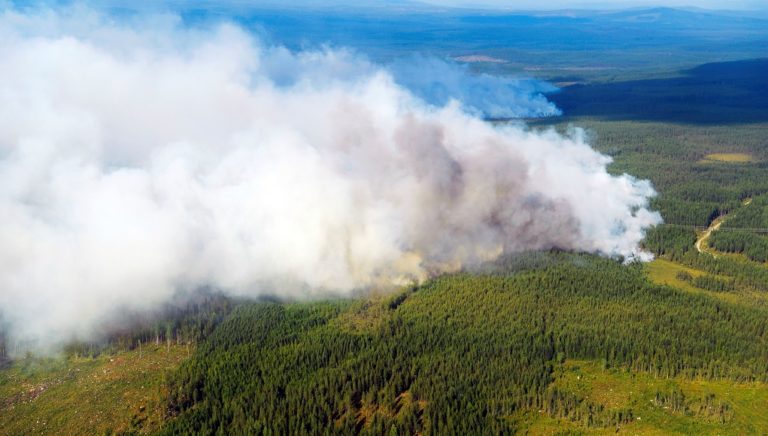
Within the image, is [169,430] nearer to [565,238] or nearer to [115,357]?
[115,357]

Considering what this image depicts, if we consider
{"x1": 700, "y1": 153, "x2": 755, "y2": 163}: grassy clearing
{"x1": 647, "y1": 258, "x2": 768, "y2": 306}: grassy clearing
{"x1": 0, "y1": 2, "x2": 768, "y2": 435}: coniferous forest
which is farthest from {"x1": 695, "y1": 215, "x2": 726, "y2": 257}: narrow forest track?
{"x1": 700, "y1": 153, "x2": 755, "y2": 163}: grassy clearing

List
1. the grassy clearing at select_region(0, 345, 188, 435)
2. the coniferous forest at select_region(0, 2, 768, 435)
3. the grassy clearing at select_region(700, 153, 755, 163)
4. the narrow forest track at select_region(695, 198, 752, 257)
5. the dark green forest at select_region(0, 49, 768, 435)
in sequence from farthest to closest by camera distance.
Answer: the grassy clearing at select_region(700, 153, 755, 163) < the narrow forest track at select_region(695, 198, 752, 257) < the dark green forest at select_region(0, 49, 768, 435) < the coniferous forest at select_region(0, 2, 768, 435) < the grassy clearing at select_region(0, 345, 188, 435)

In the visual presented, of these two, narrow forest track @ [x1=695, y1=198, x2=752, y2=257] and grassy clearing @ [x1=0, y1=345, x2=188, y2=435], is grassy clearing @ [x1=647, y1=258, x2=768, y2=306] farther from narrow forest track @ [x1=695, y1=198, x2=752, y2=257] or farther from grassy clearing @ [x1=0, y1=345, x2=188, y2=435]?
grassy clearing @ [x1=0, y1=345, x2=188, y2=435]

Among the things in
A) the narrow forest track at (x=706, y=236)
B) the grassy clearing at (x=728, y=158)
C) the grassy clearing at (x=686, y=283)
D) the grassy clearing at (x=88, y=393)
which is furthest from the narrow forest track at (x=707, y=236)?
the grassy clearing at (x=88, y=393)

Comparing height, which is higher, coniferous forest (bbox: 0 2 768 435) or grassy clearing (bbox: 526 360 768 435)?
coniferous forest (bbox: 0 2 768 435)

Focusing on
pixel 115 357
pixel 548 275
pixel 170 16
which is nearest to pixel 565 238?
pixel 548 275

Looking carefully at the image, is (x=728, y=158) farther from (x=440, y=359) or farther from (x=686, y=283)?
(x=440, y=359)

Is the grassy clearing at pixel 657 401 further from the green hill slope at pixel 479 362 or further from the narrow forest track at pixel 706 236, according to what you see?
the narrow forest track at pixel 706 236

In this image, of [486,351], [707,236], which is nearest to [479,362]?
[486,351]
